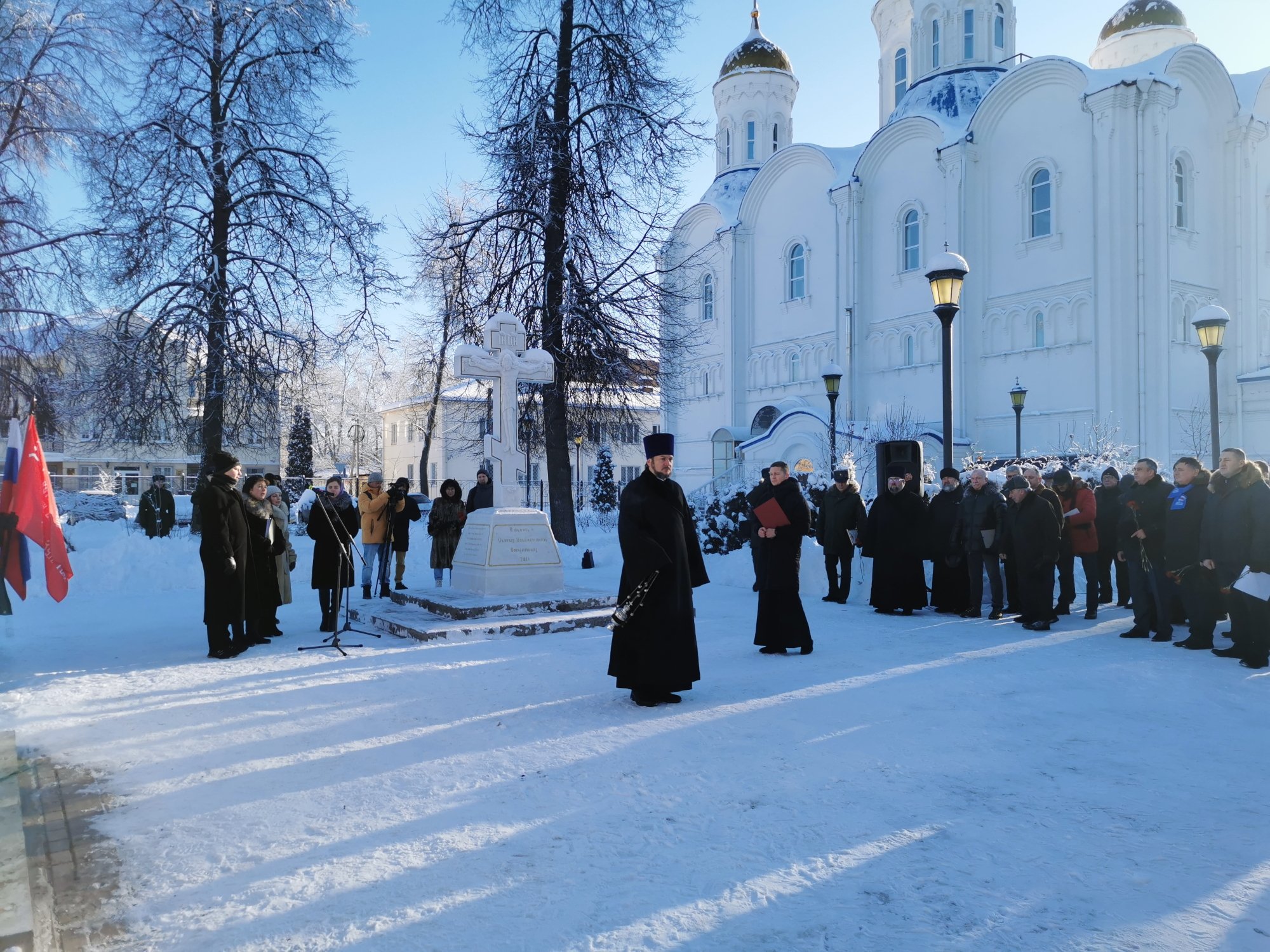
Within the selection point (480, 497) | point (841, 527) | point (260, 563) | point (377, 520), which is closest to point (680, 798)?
point (260, 563)

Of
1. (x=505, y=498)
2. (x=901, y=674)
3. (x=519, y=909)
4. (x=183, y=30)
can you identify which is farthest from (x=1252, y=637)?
(x=183, y=30)

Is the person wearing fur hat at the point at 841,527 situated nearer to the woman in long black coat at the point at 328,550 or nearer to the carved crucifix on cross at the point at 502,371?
the carved crucifix on cross at the point at 502,371

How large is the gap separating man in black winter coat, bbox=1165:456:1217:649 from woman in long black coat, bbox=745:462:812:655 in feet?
10.8

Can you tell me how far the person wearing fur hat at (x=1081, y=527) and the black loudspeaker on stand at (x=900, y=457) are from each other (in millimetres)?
1642

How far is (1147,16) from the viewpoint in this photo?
30.5m

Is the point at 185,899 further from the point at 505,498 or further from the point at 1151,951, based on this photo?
the point at 505,498

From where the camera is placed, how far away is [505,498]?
10617 mm

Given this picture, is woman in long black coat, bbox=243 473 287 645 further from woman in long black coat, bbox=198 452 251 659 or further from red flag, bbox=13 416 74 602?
red flag, bbox=13 416 74 602

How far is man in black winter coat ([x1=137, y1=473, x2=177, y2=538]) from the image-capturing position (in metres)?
17.5

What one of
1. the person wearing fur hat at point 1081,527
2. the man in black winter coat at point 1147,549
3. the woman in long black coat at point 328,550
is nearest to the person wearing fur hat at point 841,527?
the person wearing fur hat at point 1081,527

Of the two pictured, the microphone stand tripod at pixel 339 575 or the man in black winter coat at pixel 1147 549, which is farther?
the man in black winter coat at pixel 1147 549

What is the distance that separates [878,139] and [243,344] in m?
21.5

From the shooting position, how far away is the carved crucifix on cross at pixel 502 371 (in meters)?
10.5

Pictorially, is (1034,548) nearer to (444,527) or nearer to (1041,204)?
(444,527)
